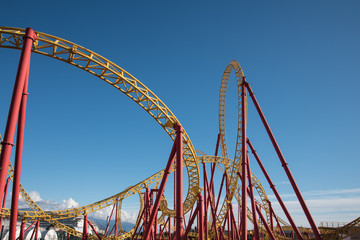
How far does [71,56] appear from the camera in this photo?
9602 mm

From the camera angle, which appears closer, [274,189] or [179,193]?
[179,193]

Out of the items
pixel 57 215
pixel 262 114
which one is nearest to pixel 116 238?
pixel 57 215

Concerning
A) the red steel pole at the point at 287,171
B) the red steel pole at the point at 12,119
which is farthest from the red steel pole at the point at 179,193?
the red steel pole at the point at 12,119

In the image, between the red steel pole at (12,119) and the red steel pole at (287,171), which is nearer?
the red steel pole at (12,119)

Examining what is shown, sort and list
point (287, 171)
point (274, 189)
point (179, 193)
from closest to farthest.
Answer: point (179, 193) → point (287, 171) → point (274, 189)

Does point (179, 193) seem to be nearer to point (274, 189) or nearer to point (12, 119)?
point (12, 119)

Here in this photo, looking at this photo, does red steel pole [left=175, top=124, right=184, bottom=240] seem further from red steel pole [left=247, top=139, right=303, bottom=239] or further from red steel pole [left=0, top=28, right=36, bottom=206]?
red steel pole [left=247, top=139, right=303, bottom=239]

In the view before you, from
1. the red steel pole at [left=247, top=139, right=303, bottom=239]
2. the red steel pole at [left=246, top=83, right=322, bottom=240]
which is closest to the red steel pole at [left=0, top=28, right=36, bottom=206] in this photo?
the red steel pole at [left=246, top=83, right=322, bottom=240]

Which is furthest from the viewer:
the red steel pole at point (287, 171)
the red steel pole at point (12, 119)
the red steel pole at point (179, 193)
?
the red steel pole at point (287, 171)

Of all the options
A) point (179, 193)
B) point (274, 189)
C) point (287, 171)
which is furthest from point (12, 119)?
point (274, 189)

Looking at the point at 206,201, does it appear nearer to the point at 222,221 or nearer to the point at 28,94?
the point at 222,221

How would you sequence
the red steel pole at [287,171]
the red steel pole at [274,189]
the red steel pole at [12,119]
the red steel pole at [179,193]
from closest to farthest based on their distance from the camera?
the red steel pole at [12,119] → the red steel pole at [179,193] → the red steel pole at [287,171] → the red steel pole at [274,189]

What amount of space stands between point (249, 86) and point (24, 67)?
37.6 ft

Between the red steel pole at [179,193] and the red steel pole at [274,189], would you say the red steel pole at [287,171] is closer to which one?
the red steel pole at [274,189]
